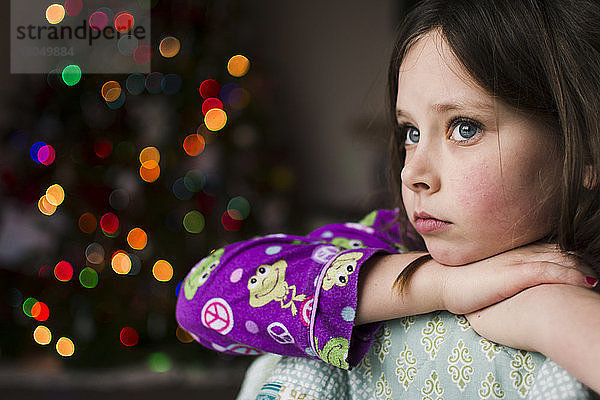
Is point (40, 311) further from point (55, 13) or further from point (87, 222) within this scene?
point (55, 13)

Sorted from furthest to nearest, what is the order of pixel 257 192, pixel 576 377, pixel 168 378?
pixel 257 192 < pixel 168 378 < pixel 576 377

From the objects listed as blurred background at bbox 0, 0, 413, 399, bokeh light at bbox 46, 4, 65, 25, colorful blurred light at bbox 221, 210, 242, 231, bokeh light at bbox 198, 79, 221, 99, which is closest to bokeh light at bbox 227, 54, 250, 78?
blurred background at bbox 0, 0, 413, 399

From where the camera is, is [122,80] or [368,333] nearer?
[368,333]

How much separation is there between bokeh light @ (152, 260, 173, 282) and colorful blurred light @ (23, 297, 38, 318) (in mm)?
533

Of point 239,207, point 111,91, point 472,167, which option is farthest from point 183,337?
point 472,167

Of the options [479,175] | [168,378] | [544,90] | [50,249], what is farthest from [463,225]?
[50,249]

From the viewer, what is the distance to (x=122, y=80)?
2.90 meters

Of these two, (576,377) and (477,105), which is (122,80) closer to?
(477,105)

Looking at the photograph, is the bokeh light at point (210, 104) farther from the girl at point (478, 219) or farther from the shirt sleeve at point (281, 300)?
the girl at point (478, 219)

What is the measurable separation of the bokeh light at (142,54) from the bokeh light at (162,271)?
0.87 metres

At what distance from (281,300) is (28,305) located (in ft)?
8.05

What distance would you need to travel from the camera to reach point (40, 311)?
288cm

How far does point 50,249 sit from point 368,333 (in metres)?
2.38

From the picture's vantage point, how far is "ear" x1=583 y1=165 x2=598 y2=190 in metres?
0.71
